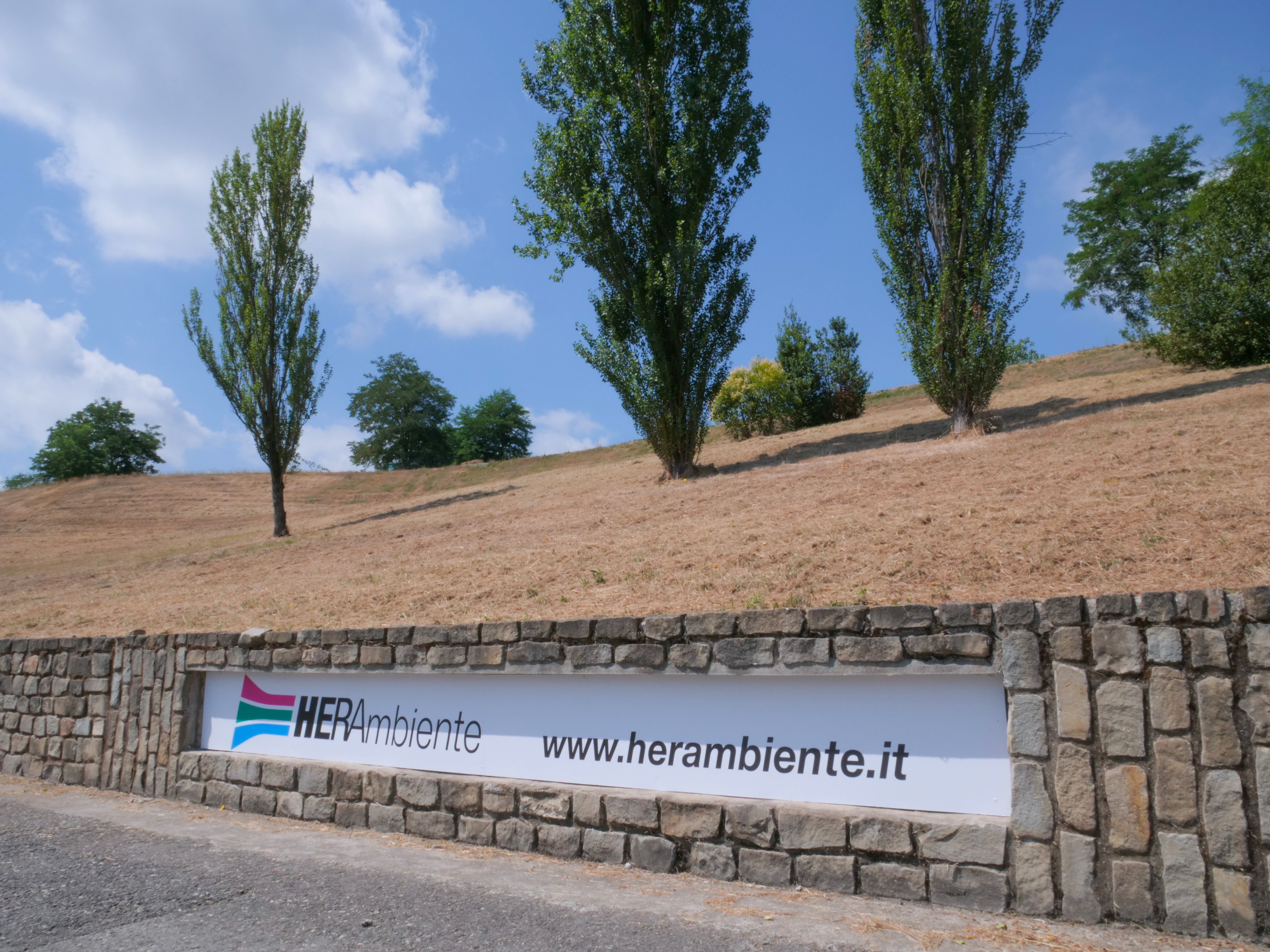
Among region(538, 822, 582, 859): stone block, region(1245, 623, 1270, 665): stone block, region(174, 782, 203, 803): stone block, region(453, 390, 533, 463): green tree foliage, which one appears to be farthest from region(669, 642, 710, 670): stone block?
region(453, 390, 533, 463): green tree foliage

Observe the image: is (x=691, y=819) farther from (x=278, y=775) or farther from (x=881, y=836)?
(x=278, y=775)

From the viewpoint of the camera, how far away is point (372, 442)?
62594mm

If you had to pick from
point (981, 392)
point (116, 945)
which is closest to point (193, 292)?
point (981, 392)

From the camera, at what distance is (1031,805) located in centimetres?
380

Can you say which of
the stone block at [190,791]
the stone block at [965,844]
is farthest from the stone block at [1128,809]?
the stone block at [190,791]

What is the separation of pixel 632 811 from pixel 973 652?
2167mm

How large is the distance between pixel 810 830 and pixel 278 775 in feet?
14.3

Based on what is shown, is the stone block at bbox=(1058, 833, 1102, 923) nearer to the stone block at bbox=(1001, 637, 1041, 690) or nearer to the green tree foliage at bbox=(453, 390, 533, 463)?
the stone block at bbox=(1001, 637, 1041, 690)

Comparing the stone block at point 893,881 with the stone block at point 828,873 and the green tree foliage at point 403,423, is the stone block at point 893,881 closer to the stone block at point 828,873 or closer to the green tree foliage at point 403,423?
the stone block at point 828,873

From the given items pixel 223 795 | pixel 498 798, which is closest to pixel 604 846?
pixel 498 798

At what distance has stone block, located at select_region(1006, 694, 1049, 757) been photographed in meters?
3.82

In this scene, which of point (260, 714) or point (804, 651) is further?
point (260, 714)

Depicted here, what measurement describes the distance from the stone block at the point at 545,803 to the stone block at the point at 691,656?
113 cm

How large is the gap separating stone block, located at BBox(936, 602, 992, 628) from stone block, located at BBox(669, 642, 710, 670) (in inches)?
51.9
